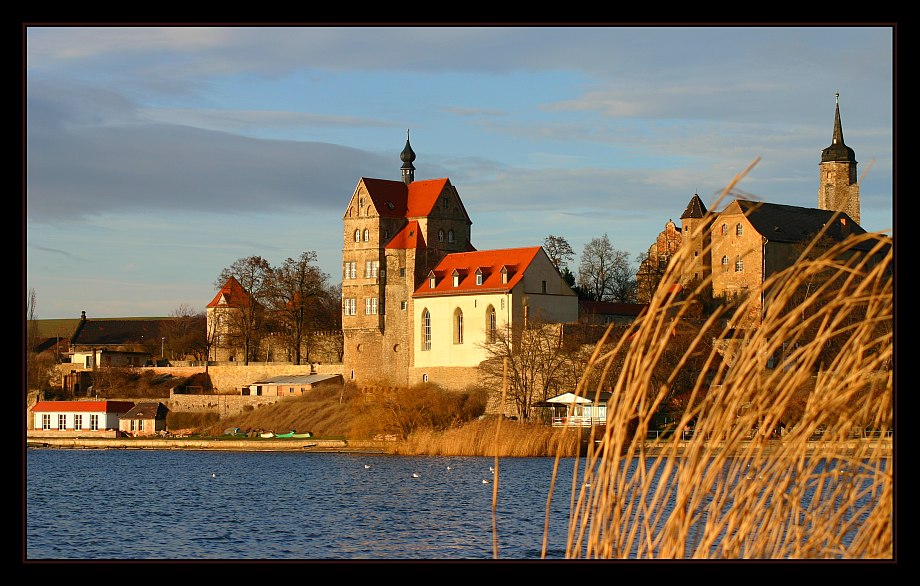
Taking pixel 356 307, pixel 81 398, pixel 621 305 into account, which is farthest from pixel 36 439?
pixel 621 305

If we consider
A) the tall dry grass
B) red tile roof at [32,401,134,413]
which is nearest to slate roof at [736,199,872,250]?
red tile roof at [32,401,134,413]

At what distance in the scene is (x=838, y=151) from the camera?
89.6m

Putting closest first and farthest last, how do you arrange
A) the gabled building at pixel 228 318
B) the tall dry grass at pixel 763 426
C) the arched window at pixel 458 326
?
the tall dry grass at pixel 763 426 → the arched window at pixel 458 326 → the gabled building at pixel 228 318

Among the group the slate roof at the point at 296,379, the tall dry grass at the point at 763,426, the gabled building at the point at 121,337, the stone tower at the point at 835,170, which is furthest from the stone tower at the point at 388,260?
the tall dry grass at the point at 763,426

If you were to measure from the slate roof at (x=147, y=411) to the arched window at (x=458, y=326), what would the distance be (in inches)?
644

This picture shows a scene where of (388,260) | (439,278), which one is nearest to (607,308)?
(439,278)

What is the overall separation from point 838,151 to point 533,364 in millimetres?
45041

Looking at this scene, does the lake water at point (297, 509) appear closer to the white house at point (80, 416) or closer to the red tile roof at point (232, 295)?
the white house at point (80, 416)

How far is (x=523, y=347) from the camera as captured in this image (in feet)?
181

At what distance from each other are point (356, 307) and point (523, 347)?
16064 mm

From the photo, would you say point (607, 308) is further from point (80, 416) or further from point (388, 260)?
point (80, 416)

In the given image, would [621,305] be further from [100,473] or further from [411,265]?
[100,473]

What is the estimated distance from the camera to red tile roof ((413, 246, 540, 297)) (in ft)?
205

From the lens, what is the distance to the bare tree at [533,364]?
172ft
